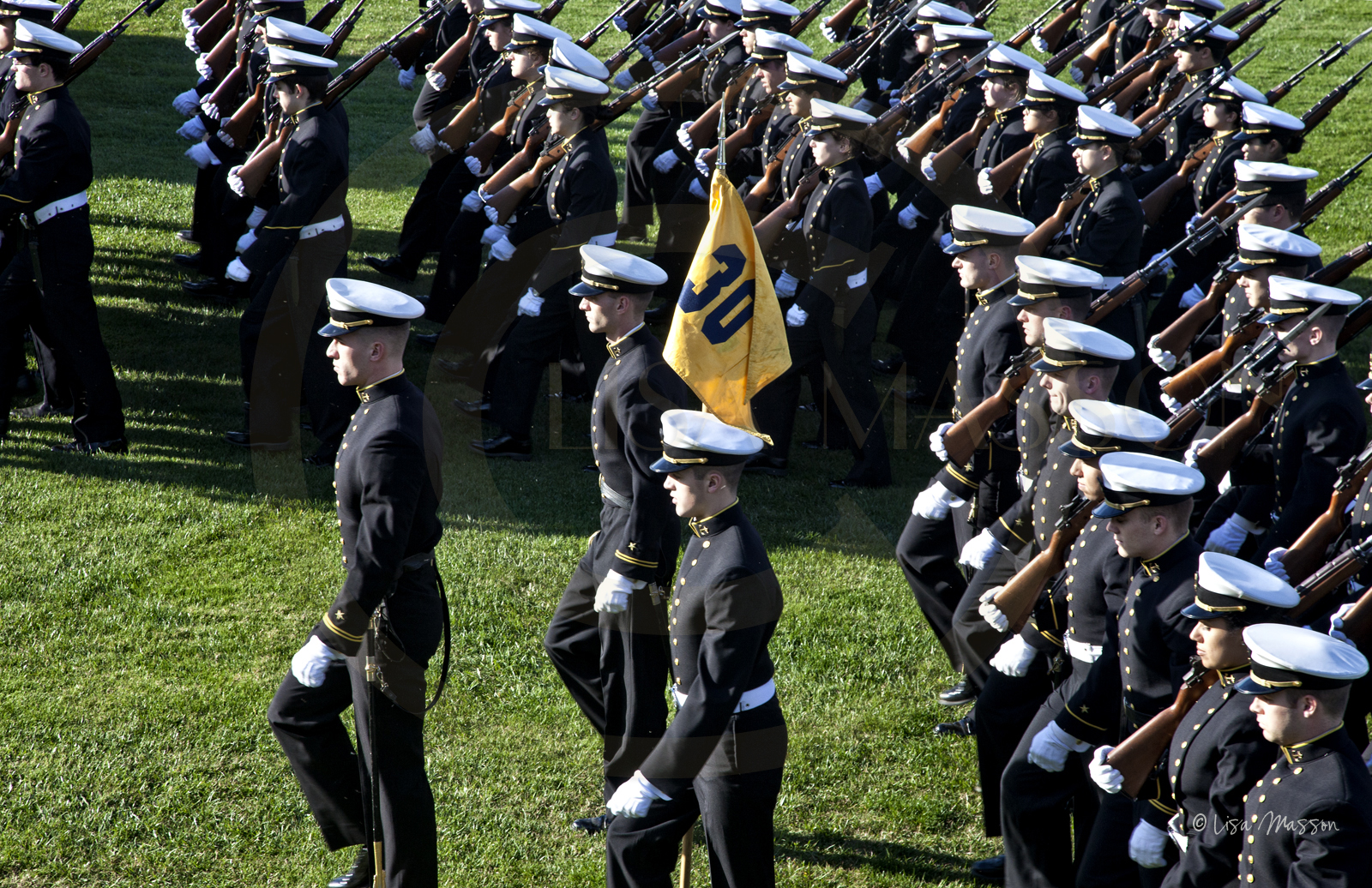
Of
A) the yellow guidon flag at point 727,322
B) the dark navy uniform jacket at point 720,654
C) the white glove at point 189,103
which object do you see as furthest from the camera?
the white glove at point 189,103

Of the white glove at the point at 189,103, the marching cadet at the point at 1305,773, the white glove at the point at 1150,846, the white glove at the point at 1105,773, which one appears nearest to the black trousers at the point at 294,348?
the white glove at the point at 189,103

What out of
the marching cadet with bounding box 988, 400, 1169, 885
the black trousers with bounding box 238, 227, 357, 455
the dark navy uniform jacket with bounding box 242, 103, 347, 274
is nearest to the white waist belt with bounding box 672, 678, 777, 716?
the marching cadet with bounding box 988, 400, 1169, 885

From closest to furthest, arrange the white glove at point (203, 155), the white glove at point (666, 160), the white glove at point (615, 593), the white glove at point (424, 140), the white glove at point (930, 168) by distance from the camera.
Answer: the white glove at point (615, 593) → the white glove at point (930, 168) → the white glove at point (424, 140) → the white glove at point (203, 155) → the white glove at point (666, 160)

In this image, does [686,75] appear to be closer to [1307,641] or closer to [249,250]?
[249,250]

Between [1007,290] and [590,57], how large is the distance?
12.6 ft

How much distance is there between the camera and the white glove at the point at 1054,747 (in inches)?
193

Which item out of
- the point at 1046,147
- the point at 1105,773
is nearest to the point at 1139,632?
the point at 1105,773

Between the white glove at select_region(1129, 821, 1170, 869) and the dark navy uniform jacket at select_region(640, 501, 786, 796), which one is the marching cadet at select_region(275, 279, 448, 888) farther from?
the white glove at select_region(1129, 821, 1170, 869)

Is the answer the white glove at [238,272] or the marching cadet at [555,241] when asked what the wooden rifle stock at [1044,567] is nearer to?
the marching cadet at [555,241]

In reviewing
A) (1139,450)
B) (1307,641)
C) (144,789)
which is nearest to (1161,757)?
(1307,641)

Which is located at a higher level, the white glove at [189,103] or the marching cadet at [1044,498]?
the marching cadet at [1044,498]

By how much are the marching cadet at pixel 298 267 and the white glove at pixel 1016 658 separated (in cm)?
509

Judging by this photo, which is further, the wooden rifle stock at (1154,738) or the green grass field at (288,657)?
Answer: the green grass field at (288,657)

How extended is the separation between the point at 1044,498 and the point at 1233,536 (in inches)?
67.0
